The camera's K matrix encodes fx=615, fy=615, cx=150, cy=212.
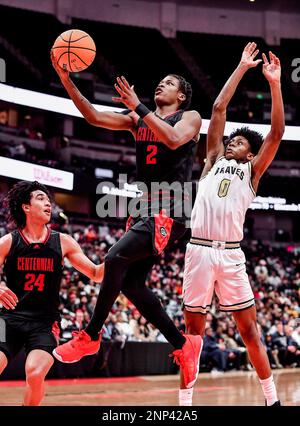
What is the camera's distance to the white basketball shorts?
15.8 ft

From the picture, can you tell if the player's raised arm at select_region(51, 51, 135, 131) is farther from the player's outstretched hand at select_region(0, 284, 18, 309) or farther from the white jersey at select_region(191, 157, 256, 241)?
the player's outstretched hand at select_region(0, 284, 18, 309)

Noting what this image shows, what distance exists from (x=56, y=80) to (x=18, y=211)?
22.4 m

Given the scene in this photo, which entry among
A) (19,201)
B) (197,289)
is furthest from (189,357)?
(19,201)

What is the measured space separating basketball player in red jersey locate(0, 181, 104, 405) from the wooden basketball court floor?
138 inches

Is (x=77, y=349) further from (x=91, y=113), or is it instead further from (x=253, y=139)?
(x=253, y=139)

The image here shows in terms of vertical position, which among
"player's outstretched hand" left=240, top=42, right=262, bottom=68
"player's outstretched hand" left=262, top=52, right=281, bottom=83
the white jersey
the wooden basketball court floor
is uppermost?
"player's outstretched hand" left=240, top=42, right=262, bottom=68

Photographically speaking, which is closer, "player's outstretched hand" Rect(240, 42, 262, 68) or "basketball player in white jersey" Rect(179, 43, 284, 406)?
"basketball player in white jersey" Rect(179, 43, 284, 406)

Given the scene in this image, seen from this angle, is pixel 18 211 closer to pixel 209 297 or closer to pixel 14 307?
pixel 14 307

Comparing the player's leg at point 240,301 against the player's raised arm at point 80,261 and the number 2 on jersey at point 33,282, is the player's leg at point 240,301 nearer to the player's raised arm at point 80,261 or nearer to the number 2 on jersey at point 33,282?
the player's raised arm at point 80,261

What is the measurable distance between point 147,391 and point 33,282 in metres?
5.90

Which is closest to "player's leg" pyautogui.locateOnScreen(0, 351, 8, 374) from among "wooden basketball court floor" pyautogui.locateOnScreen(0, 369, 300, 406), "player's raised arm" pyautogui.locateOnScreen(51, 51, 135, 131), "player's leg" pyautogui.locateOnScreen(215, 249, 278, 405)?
"player's leg" pyautogui.locateOnScreen(215, 249, 278, 405)

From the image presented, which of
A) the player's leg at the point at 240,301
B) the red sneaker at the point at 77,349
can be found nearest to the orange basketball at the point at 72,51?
the player's leg at the point at 240,301
